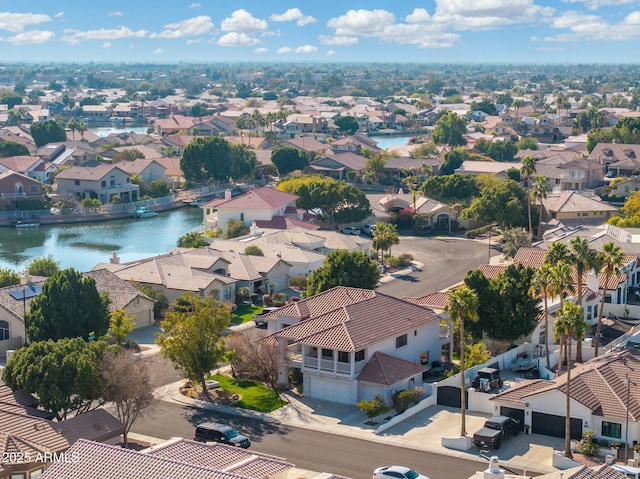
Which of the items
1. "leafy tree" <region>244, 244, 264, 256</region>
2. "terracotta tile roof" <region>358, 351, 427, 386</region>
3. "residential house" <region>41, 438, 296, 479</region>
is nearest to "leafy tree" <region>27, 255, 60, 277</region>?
"leafy tree" <region>244, 244, 264, 256</region>

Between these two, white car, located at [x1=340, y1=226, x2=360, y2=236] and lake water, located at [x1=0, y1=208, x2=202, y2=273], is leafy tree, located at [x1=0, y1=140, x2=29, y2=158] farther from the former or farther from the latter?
white car, located at [x1=340, y1=226, x2=360, y2=236]

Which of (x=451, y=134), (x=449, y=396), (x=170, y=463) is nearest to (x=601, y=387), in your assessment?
(x=449, y=396)

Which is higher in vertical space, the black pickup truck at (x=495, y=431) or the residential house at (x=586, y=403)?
the residential house at (x=586, y=403)

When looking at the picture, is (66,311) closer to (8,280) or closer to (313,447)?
(8,280)

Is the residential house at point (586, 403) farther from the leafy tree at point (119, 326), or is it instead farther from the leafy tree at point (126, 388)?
the leafy tree at point (119, 326)

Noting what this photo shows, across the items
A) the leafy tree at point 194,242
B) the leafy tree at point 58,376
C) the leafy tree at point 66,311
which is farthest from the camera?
the leafy tree at point 194,242

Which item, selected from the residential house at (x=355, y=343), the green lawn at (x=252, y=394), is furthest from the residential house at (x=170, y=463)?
the residential house at (x=355, y=343)
